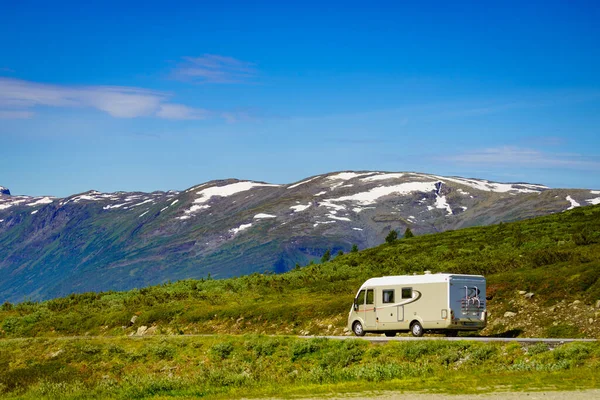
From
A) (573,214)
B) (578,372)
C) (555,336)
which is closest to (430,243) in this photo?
(573,214)

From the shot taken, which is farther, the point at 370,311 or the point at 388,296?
the point at 370,311

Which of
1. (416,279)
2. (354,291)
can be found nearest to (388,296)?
(416,279)

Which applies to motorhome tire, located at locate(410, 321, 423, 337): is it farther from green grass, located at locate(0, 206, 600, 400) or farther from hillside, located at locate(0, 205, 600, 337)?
hillside, located at locate(0, 205, 600, 337)

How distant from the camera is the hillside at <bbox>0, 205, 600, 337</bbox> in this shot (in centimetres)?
4219

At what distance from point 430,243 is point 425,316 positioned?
4210 centimetres

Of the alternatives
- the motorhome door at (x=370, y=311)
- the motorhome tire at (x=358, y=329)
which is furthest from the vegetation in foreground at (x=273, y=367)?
the motorhome tire at (x=358, y=329)

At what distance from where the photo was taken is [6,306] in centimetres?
6825

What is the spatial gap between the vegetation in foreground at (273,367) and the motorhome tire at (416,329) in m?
4.30

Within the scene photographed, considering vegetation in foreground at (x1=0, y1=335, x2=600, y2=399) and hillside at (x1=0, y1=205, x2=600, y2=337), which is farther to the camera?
hillside at (x1=0, y1=205, x2=600, y2=337)

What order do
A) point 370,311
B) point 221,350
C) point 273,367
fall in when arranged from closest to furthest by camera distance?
1. point 273,367
2. point 221,350
3. point 370,311

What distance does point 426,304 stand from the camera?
37.7 m

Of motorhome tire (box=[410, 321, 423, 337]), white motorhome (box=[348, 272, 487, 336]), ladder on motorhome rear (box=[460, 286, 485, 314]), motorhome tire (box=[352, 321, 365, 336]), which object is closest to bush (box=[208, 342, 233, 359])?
motorhome tire (box=[352, 321, 365, 336])

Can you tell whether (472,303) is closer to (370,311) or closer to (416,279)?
(416,279)

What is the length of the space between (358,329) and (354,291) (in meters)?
14.2
